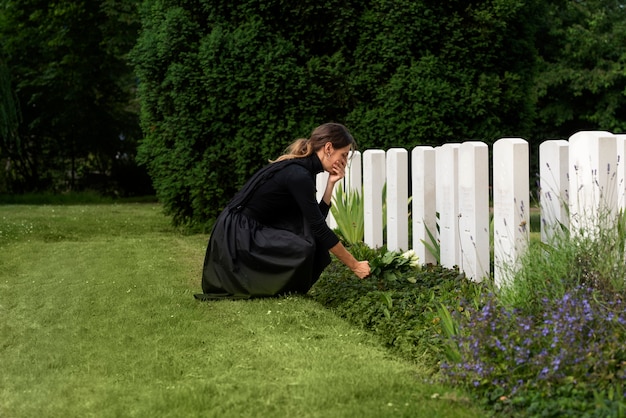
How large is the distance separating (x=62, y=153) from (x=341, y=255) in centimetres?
2250

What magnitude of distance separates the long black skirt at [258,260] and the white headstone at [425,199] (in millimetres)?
1083

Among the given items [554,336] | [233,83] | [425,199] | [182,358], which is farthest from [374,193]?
[554,336]

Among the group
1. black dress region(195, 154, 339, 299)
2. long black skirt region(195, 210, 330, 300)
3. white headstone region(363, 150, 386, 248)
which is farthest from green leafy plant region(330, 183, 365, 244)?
long black skirt region(195, 210, 330, 300)

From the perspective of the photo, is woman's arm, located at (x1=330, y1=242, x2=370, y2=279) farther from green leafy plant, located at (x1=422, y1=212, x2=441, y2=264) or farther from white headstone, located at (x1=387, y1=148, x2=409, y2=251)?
white headstone, located at (x1=387, y1=148, x2=409, y2=251)

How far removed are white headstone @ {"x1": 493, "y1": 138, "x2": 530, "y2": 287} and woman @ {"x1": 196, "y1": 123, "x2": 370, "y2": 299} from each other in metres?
1.12

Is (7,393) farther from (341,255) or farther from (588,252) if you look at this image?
(588,252)

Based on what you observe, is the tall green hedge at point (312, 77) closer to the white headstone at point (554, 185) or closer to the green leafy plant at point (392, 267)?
the green leafy plant at point (392, 267)

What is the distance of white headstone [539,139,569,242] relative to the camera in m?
5.44

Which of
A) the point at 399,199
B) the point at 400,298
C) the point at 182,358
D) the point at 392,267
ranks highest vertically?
the point at 399,199

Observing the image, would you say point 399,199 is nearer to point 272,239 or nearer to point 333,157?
point 333,157

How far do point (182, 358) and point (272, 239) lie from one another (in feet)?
6.00

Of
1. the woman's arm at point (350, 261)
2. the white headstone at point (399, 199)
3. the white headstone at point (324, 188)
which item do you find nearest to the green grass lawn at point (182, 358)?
the woman's arm at point (350, 261)

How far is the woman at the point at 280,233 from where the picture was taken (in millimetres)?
6340

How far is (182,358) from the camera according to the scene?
188 inches
